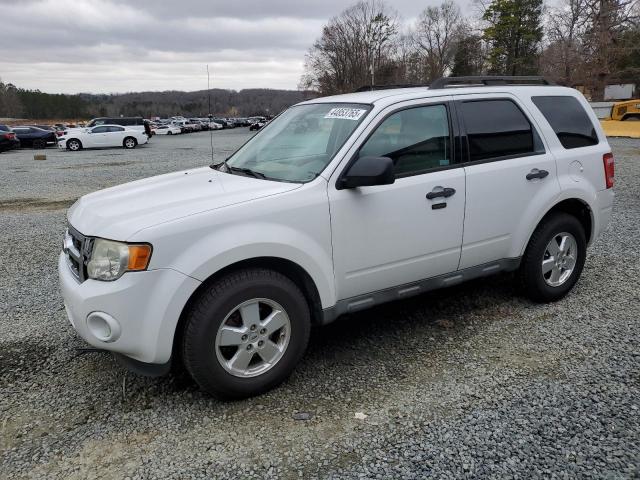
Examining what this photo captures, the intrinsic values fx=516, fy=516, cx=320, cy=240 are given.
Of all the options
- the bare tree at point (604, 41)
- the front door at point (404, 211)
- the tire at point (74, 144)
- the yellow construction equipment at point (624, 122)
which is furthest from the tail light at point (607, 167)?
the bare tree at point (604, 41)

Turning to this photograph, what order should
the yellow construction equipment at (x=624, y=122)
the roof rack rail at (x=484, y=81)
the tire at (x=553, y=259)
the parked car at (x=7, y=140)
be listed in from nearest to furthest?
the roof rack rail at (x=484, y=81) < the tire at (x=553, y=259) < the yellow construction equipment at (x=624, y=122) < the parked car at (x=7, y=140)

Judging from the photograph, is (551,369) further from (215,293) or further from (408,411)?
(215,293)

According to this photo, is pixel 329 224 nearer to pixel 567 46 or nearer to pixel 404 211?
pixel 404 211

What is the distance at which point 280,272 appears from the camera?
322cm

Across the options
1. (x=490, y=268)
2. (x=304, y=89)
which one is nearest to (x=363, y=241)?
(x=490, y=268)

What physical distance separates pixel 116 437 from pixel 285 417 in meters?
0.94

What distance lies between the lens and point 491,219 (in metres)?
3.96

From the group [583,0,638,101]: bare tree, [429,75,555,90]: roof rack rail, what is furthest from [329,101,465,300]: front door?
[583,0,638,101]: bare tree

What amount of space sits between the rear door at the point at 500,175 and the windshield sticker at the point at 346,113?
828 millimetres

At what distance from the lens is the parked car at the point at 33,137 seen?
30344 millimetres

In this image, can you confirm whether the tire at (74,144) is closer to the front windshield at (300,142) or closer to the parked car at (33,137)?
the parked car at (33,137)

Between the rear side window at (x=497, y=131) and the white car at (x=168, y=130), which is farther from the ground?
the white car at (x=168, y=130)

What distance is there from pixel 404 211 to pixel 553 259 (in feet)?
5.82

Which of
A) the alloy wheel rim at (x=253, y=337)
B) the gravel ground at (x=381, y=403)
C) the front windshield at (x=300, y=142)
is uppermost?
the front windshield at (x=300, y=142)
